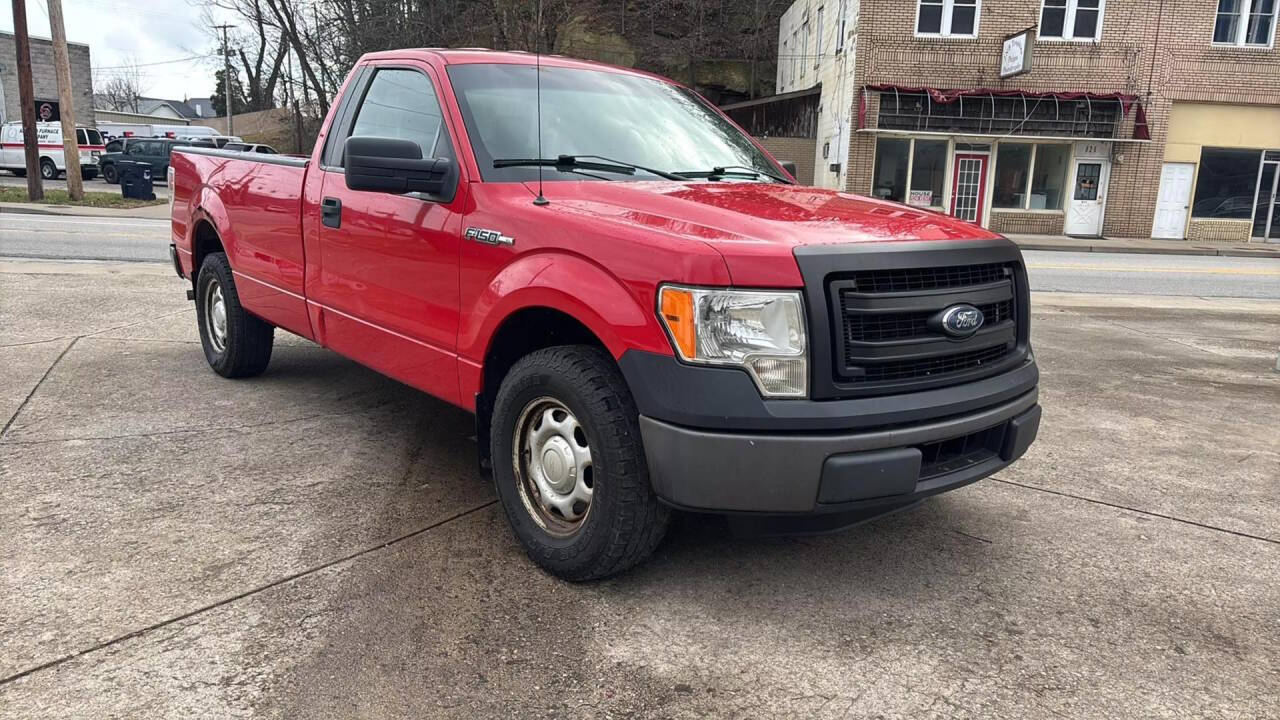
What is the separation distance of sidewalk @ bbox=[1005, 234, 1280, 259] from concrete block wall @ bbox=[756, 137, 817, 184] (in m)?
7.23

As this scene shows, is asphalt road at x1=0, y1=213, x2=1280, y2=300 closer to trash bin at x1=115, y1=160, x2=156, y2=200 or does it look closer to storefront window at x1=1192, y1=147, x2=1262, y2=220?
storefront window at x1=1192, y1=147, x2=1262, y2=220

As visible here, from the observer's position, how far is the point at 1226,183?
25.3 metres

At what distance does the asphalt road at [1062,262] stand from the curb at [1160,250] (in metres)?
1.94

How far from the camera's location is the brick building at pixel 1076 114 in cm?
2412

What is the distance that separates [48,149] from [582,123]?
128ft

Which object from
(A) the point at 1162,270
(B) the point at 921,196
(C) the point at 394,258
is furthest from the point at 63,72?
(A) the point at 1162,270

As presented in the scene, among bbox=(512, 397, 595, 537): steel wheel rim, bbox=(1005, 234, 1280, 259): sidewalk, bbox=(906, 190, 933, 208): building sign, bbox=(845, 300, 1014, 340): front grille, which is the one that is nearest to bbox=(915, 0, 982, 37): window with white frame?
bbox=(906, 190, 933, 208): building sign

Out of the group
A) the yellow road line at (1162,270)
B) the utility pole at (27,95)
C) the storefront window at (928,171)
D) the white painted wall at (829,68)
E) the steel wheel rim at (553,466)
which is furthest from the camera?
the white painted wall at (829,68)

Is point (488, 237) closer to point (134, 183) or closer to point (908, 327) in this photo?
point (908, 327)

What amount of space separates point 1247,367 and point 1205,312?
392 centimetres

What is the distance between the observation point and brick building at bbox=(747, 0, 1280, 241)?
2412cm

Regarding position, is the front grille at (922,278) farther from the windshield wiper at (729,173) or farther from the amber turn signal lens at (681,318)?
the windshield wiper at (729,173)

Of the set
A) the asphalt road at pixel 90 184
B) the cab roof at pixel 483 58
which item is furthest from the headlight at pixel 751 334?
the asphalt road at pixel 90 184

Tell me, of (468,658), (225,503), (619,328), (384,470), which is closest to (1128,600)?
(619,328)
